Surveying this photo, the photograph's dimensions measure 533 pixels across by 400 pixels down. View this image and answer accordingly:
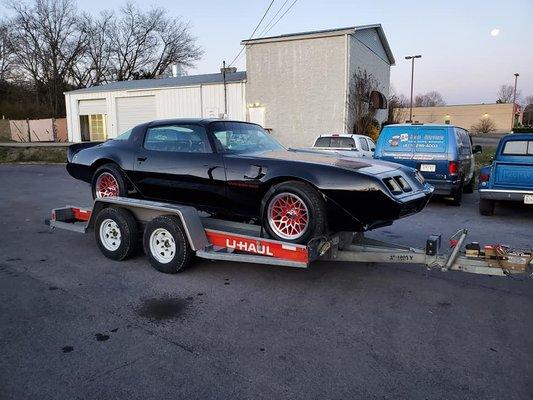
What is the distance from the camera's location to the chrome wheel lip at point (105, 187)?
6.26 meters

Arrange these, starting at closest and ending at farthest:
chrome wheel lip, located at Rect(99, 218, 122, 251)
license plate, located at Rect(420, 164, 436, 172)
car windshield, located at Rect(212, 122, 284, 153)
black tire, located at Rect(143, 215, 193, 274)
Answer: black tire, located at Rect(143, 215, 193, 274)
car windshield, located at Rect(212, 122, 284, 153)
chrome wheel lip, located at Rect(99, 218, 122, 251)
license plate, located at Rect(420, 164, 436, 172)

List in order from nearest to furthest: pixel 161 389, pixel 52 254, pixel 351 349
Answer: pixel 161 389, pixel 351 349, pixel 52 254

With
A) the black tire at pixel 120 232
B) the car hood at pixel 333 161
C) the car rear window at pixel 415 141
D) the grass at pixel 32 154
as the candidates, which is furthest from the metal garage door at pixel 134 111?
the car hood at pixel 333 161

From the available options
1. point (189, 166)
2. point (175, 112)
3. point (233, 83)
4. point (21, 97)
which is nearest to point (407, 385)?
point (189, 166)

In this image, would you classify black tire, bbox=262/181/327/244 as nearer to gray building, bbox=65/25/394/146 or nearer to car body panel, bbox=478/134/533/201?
car body panel, bbox=478/134/533/201

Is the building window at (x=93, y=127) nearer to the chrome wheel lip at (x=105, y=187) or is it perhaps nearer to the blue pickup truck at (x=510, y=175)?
the chrome wheel lip at (x=105, y=187)

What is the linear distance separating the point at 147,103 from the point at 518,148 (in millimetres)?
22168

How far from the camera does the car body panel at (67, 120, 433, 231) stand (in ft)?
14.5

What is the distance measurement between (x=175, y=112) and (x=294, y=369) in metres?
24.1

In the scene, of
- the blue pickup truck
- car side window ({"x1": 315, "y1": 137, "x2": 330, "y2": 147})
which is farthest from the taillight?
car side window ({"x1": 315, "y1": 137, "x2": 330, "y2": 147})

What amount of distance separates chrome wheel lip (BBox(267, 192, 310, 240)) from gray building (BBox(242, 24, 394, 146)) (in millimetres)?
17087

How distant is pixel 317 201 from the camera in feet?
14.9

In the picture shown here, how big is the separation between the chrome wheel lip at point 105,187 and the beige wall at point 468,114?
73.0 meters

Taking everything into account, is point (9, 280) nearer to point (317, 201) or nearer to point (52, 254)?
point (52, 254)
